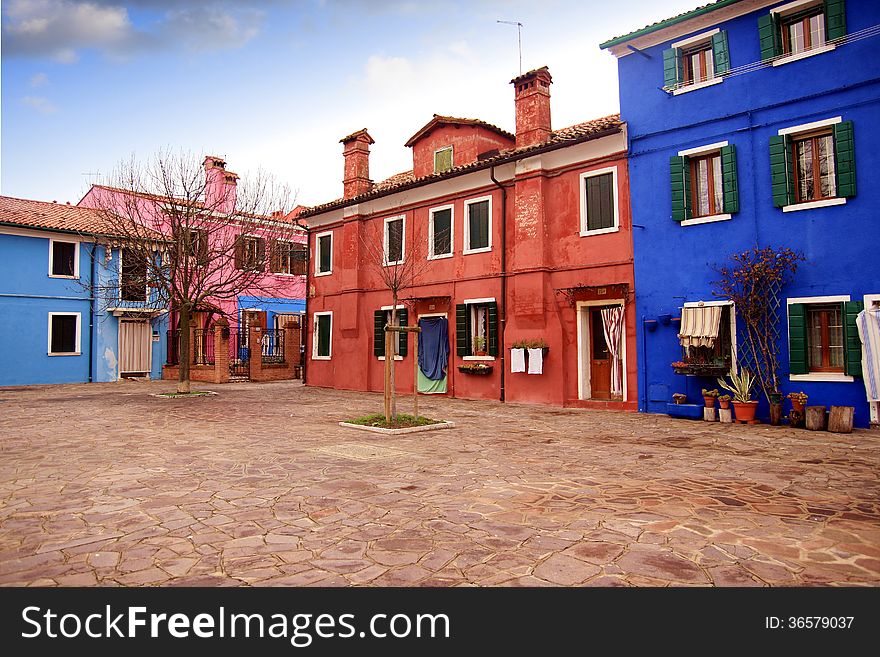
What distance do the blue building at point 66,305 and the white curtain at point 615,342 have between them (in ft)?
60.2

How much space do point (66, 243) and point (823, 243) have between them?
26.8 metres

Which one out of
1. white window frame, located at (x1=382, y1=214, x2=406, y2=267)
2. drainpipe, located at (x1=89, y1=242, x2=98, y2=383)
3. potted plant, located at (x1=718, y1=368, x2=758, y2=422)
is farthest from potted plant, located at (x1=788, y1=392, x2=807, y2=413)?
drainpipe, located at (x1=89, y1=242, x2=98, y2=383)

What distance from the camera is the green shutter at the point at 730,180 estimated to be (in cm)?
1273

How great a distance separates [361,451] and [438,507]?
331 centimetres

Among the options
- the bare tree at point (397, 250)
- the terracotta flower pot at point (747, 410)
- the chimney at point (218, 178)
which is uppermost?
the chimney at point (218, 178)

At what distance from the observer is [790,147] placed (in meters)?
12.3

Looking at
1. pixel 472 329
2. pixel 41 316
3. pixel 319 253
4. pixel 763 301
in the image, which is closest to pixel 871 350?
pixel 763 301

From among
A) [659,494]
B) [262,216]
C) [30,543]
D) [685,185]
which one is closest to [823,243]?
[685,185]

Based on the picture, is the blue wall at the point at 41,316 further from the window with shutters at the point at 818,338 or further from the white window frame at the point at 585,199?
the window with shutters at the point at 818,338

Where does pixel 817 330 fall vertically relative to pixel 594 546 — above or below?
above

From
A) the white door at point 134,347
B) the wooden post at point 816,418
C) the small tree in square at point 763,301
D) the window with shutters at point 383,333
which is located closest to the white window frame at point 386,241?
the window with shutters at point 383,333

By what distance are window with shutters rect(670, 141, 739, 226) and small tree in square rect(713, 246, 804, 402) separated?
137cm

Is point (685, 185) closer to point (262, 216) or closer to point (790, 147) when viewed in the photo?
point (790, 147)

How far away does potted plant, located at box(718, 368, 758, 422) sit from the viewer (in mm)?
12039
